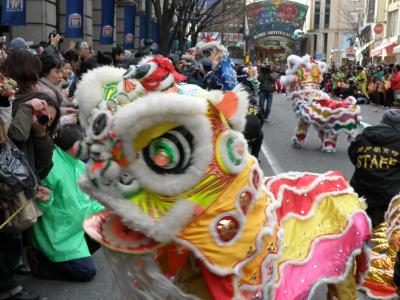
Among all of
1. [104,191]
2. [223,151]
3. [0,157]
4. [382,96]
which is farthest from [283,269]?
[382,96]

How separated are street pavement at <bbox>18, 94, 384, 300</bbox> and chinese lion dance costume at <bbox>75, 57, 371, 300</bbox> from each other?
0.89m

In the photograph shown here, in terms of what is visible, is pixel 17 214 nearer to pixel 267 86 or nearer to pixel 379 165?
pixel 379 165

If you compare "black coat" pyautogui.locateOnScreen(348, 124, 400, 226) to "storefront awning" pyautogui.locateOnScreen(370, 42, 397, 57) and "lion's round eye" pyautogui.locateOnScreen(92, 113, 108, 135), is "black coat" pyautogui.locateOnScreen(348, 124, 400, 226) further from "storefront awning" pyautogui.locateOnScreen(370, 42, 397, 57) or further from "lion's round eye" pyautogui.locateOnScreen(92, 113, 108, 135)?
"storefront awning" pyautogui.locateOnScreen(370, 42, 397, 57)

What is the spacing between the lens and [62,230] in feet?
14.4

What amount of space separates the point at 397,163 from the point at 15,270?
3485 mm

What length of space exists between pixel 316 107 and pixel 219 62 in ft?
8.29

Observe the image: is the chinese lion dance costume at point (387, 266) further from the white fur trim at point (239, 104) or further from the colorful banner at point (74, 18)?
the colorful banner at point (74, 18)

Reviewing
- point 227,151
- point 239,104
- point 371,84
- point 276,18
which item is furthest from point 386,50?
point 276,18

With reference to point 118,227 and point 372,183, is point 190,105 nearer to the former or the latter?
point 118,227

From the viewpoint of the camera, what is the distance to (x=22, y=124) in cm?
389

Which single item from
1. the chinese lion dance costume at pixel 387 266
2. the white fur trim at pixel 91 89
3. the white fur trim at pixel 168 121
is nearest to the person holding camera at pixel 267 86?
the chinese lion dance costume at pixel 387 266

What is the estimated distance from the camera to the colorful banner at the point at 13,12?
373 inches

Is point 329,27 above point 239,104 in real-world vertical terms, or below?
above

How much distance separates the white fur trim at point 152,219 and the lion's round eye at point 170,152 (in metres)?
0.15
